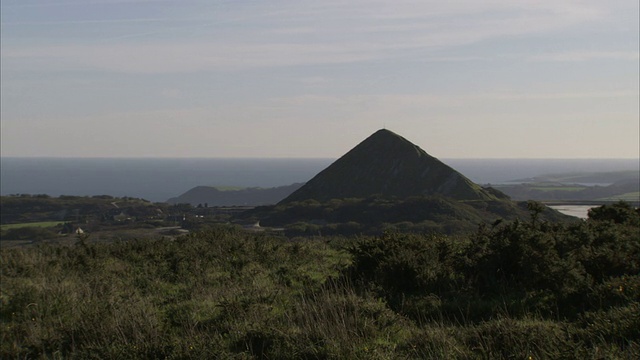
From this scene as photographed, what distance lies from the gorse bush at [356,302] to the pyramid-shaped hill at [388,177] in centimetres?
3309

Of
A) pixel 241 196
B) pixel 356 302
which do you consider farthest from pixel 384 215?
pixel 241 196

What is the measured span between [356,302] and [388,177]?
135 feet

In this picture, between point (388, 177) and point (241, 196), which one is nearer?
point (388, 177)

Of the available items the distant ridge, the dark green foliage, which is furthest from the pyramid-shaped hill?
the distant ridge

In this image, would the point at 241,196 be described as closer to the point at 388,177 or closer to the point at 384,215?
the point at 388,177

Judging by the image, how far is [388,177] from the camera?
159 ft

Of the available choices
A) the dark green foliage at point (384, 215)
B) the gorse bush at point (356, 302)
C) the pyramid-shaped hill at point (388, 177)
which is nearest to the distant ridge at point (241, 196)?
the pyramid-shaped hill at point (388, 177)

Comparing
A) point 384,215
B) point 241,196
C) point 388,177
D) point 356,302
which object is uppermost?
point 388,177

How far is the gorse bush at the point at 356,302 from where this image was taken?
20.7 feet

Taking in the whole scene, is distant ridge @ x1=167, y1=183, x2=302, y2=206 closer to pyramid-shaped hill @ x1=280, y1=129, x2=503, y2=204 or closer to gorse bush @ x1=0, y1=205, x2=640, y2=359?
pyramid-shaped hill @ x1=280, y1=129, x2=503, y2=204

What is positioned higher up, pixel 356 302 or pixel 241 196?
pixel 356 302

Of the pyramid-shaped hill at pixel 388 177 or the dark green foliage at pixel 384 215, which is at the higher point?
the pyramid-shaped hill at pixel 388 177

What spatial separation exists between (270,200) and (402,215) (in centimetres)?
5355

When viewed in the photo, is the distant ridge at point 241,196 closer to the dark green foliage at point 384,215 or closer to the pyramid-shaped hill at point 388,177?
the pyramid-shaped hill at point 388,177
